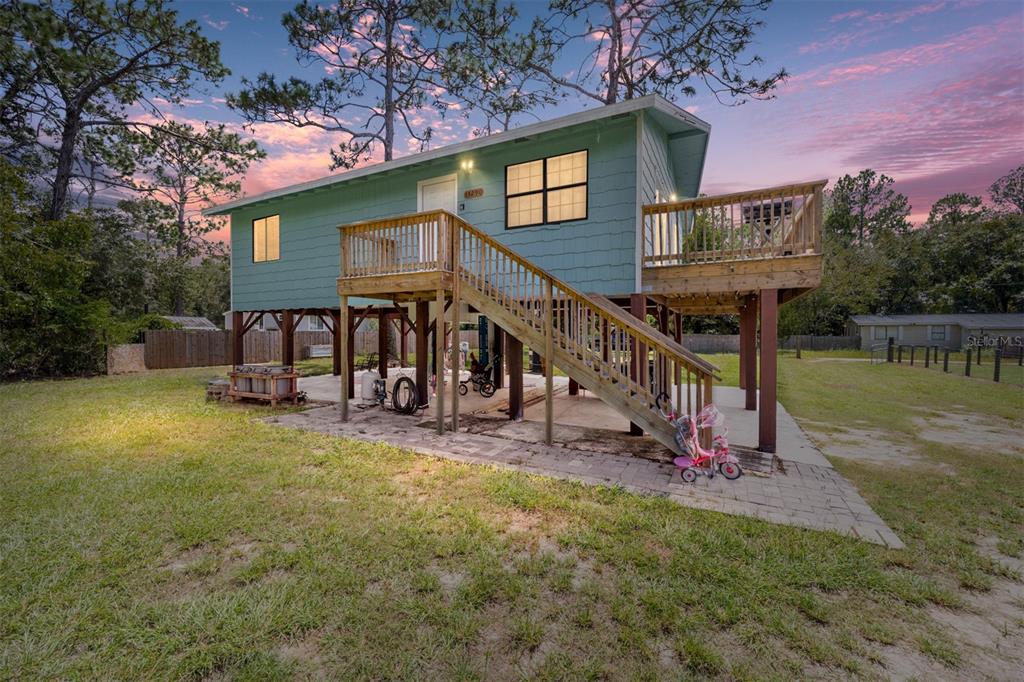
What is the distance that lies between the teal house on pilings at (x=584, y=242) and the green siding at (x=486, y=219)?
0.03m

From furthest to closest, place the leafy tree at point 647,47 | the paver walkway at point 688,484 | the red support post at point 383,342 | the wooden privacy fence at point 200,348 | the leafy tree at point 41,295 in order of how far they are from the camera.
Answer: the wooden privacy fence at point 200,348
the leafy tree at point 647,47
the red support post at point 383,342
the leafy tree at point 41,295
the paver walkway at point 688,484

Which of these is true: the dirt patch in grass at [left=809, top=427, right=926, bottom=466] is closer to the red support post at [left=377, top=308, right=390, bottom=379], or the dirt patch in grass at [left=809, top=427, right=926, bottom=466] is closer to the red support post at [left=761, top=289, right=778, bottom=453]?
the red support post at [left=761, top=289, right=778, bottom=453]

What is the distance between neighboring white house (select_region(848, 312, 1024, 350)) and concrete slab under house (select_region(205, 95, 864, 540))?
34399 mm

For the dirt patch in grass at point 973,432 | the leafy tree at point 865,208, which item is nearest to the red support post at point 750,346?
the dirt patch in grass at point 973,432

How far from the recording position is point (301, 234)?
10891 millimetres

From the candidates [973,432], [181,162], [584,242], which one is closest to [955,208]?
[973,432]

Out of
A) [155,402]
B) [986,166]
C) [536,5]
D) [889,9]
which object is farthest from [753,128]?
[986,166]

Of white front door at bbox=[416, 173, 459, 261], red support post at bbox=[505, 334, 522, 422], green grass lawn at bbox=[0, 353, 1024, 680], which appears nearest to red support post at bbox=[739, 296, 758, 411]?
green grass lawn at bbox=[0, 353, 1024, 680]

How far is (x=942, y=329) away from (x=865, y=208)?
17.5 meters

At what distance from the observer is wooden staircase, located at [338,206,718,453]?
555cm

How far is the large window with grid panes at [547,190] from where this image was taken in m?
7.45

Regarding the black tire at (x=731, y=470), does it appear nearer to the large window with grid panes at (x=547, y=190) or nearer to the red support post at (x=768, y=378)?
the red support post at (x=768, y=378)

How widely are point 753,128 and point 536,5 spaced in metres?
8.98

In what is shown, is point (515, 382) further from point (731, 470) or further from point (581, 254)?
point (731, 470)
